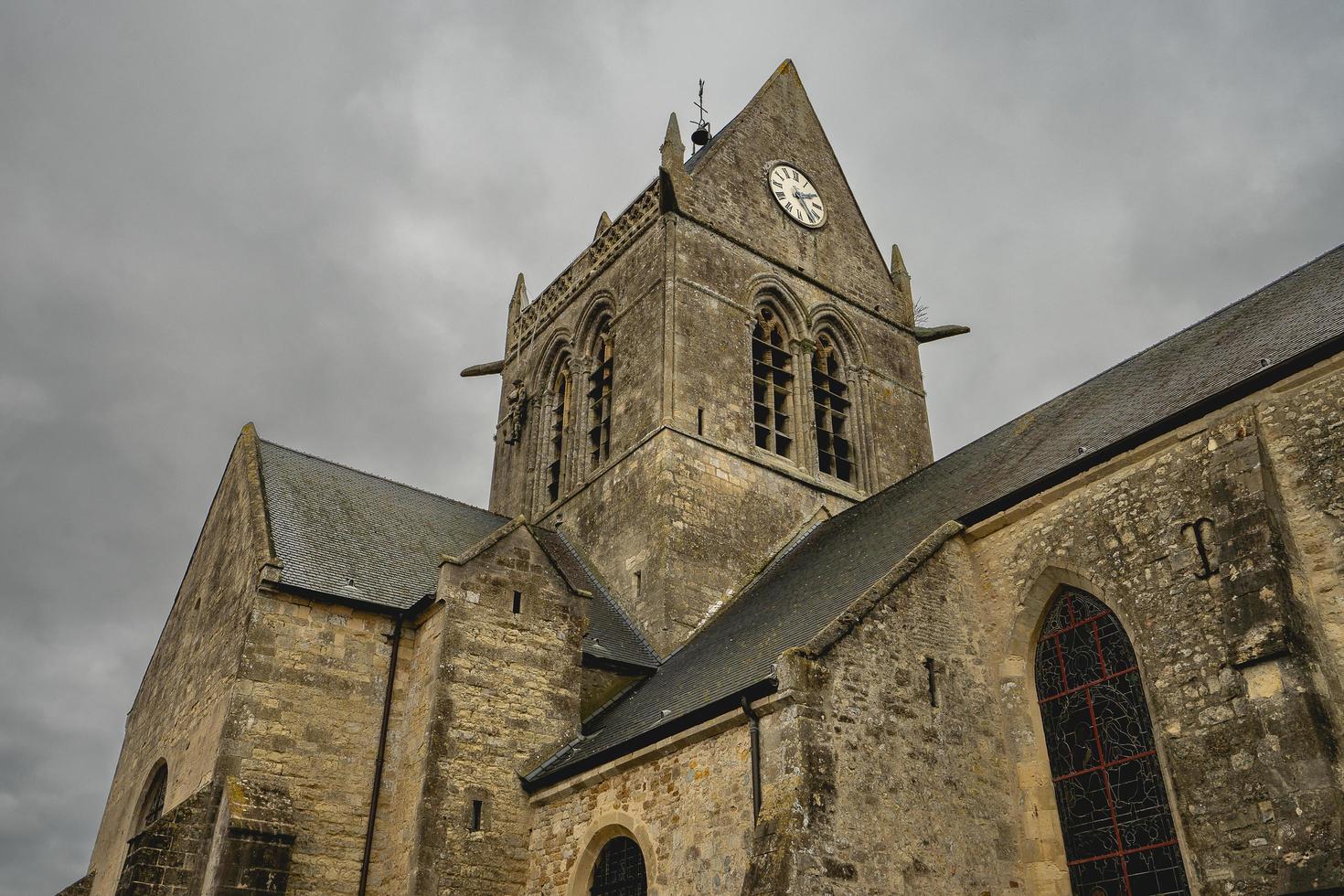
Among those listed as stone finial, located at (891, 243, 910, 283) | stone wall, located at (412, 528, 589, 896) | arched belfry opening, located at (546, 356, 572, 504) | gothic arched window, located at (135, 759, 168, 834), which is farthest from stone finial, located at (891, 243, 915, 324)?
gothic arched window, located at (135, 759, 168, 834)

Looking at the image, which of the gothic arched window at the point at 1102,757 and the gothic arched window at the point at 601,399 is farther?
the gothic arched window at the point at 601,399

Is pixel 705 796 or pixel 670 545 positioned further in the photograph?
pixel 670 545

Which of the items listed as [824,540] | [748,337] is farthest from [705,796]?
[748,337]

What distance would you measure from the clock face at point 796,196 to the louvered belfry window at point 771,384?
2502mm

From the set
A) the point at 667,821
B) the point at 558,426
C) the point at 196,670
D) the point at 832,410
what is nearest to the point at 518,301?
the point at 558,426

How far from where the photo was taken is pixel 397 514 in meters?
17.0

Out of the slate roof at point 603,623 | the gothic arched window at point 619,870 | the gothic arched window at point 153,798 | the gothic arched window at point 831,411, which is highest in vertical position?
the gothic arched window at point 831,411

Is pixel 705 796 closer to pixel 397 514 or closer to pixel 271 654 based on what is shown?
pixel 271 654

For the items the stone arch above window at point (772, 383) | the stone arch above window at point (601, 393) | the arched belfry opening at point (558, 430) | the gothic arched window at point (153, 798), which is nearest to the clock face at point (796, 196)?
the stone arch above window at point (772, 383)

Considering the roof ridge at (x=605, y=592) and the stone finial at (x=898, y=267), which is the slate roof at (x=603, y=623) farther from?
the stone finial at (x=898, y=267)

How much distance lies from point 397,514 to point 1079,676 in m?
10.3

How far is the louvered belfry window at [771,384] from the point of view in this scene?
19.5 metres

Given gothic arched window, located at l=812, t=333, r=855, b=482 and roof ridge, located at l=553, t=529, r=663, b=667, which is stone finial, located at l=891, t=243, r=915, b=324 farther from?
roof ridge, located at l=553, t=529, r=663, b=667

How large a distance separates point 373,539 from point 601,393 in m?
6.25
